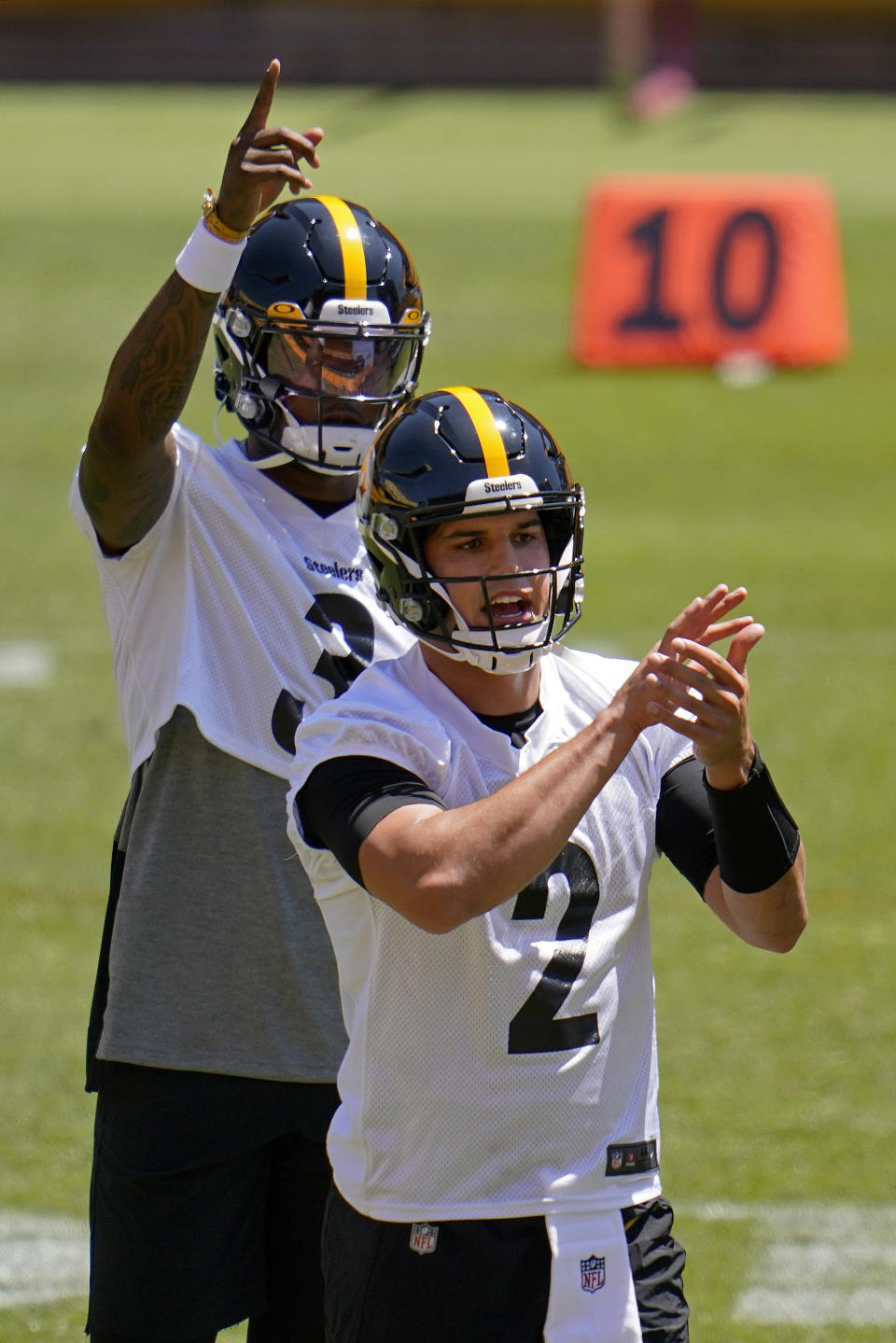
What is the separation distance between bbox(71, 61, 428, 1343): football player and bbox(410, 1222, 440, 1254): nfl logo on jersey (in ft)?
2.59

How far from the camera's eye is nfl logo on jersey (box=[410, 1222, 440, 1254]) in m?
2.83

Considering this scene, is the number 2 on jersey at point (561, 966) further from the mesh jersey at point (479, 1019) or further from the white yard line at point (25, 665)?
the white yard line at point (25, 665)

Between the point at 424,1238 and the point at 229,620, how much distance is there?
1228 millimetres

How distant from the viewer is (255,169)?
11.1ft

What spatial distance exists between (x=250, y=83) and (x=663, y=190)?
716 inches

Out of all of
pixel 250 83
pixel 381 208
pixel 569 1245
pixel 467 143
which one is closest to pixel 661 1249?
pixel 569 1245

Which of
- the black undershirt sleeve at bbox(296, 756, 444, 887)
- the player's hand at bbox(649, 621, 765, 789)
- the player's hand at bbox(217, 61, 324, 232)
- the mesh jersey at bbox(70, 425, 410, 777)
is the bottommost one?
the black undershirt sleeve at bbox(296, 756, 444, 887)

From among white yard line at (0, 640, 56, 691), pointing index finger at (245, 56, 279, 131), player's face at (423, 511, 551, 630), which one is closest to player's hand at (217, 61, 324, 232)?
pointing index finger at (245, 56, 279, 131)

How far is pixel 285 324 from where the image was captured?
3.68 m

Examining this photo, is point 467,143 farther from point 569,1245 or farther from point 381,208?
point 569,1245

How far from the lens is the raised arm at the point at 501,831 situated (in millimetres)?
2631

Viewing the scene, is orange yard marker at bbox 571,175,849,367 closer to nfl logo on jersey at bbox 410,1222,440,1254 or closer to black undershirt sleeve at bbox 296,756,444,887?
black undershirt sleeve at bbox 296,756,444,887

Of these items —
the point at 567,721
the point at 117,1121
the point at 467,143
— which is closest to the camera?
the point at 567,721

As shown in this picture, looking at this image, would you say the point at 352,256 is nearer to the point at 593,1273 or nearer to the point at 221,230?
the point at 221,230
